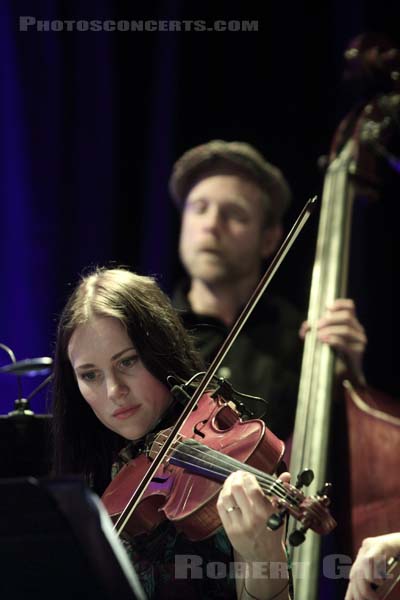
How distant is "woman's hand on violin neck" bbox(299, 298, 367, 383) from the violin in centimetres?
72

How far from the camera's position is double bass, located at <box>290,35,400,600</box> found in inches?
78.7

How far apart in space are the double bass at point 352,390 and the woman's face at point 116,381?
492mm

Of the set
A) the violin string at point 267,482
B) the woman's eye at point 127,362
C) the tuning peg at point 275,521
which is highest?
the woman's eye at point 127,362

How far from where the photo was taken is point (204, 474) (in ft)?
4.50

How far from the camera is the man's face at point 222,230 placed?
271 centimetres

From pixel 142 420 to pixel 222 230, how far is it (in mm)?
1266

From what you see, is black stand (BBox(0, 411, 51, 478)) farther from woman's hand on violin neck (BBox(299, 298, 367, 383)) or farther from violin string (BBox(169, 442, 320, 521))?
woman's hand on violin neck (BBox(299, 298, 367, 383))

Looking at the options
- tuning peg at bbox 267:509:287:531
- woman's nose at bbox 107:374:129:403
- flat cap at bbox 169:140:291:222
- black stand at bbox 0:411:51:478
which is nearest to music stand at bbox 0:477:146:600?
tuning peg at bbox 267:509:287:531

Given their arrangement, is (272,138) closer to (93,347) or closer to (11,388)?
(11,388)

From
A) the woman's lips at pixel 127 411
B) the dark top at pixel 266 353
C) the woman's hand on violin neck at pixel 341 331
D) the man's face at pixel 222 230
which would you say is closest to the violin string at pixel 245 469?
the woman's lips at pixel 127 411

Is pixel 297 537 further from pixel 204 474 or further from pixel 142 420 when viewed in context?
pixel 142 420

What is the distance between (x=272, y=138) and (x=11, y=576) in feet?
6.76

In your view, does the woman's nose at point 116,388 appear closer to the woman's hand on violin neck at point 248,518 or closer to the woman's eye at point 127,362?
the woman's eye at point 127,362

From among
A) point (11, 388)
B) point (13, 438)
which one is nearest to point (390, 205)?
point (11, 388)
